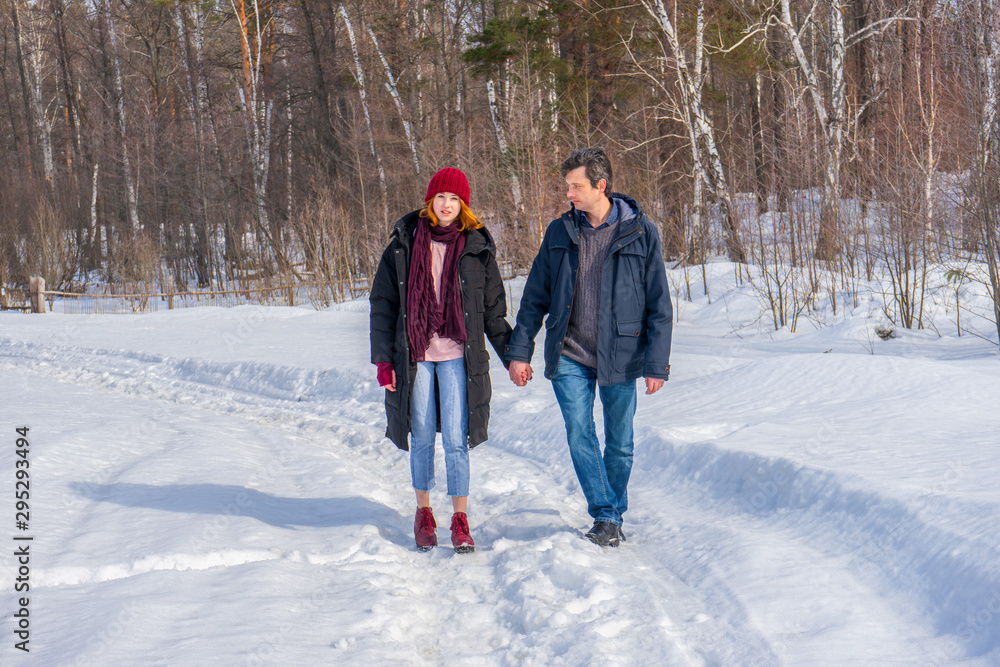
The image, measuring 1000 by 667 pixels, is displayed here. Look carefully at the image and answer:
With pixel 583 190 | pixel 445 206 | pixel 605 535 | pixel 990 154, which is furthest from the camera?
pixel 990 154

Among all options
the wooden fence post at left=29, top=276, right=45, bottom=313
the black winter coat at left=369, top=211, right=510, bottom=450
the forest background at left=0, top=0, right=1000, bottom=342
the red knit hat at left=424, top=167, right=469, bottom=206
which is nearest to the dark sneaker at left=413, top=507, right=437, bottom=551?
the black winter coat at left=369, top=211, right=510, bottom=450

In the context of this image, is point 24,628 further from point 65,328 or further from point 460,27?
point 460,27

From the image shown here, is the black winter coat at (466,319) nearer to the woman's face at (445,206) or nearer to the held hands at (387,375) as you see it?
the held hands at (387,375)

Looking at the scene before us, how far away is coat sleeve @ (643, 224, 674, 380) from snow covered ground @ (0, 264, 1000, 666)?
889 millimetres

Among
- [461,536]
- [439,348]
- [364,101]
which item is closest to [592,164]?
[439,348]

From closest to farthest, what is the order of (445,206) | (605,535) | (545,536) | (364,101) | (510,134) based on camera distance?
(445,206) → (605,535) → (545,536) → (510,134) → (364,101)

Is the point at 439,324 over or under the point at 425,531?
over

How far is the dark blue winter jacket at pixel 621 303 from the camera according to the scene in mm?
3586

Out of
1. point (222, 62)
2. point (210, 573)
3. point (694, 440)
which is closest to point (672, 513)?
point (694, 440)

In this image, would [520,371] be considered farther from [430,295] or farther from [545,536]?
[545,536]

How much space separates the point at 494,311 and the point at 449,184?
25.1 inches

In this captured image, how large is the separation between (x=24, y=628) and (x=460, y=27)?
22.7 metres

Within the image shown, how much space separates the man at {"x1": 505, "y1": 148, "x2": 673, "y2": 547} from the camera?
11.8 ft

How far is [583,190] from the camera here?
11.7ft
